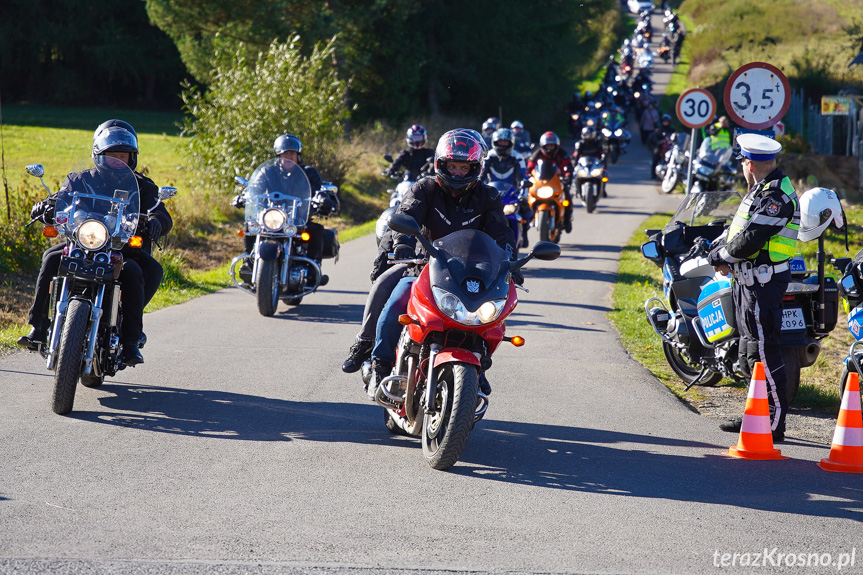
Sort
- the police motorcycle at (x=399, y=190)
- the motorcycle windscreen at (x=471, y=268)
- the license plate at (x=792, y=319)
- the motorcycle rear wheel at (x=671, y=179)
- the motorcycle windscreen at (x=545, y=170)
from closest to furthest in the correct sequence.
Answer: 1. the motorcycle windscreen at (x=471, y=268)
2. the license plate at (x=792, y=319)
3. the police motorcycle at (x=399, y=190)
4. the motorcycle windscreen at (x=545, y=170)
5. the motorcycle rear wheel at (x=671, y=179)

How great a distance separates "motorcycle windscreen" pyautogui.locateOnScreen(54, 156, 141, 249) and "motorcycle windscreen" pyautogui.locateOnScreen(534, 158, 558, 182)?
10767 mm

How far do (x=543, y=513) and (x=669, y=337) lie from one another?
12.2 ft

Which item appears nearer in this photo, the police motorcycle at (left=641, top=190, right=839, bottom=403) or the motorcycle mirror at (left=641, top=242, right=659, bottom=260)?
the police motorcycle at (left=641, top=190, right=839, bottom=403)

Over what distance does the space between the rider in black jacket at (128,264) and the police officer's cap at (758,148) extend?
13.2 feet

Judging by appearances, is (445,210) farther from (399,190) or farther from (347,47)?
(347,47)

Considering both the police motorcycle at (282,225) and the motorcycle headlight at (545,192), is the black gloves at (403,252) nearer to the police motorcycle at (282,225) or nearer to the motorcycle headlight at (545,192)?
the police motorcycle at (282,225)

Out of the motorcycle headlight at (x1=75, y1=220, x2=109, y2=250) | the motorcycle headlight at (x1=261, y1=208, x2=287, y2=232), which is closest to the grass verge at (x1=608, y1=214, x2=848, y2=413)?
the motorcycle headlight at (x1=261, y1=208, x2=287, y2=232)

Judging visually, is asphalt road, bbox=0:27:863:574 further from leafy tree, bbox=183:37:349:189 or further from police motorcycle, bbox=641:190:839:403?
leafy tree, bbox=183:37:349:189

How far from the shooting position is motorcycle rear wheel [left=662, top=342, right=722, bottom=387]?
8195mm

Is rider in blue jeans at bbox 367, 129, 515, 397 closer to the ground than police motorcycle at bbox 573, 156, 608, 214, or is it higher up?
higher up

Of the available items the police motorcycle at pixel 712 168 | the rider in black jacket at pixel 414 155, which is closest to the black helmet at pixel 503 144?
the rider in black jacket at pixel 414 155

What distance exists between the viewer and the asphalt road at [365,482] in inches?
173

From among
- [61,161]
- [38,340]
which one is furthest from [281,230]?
[61,161]

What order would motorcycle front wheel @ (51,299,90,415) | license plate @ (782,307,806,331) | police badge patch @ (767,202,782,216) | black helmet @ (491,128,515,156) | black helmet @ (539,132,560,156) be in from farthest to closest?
black helmet @ (539,132,560,156) → black helmet @ (491,128,515,156) → license plate @ (782,307,806,331) → police badge patch @ (767,202,782,216) → motorcycle front wheel @ (51,299,90,415)
